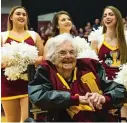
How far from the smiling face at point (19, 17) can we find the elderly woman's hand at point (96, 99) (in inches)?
68.5

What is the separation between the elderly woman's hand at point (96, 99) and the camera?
2.43 meters

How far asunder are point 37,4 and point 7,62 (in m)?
11.1

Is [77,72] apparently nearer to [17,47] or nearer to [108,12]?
[17,47]

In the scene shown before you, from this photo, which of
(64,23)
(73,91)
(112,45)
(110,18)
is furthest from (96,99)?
(64,23)

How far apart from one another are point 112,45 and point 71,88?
1.51 meters

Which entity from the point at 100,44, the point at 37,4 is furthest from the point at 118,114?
the point at 37,4

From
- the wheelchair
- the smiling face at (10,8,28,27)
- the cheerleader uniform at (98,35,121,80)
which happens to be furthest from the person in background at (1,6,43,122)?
the wheelchair

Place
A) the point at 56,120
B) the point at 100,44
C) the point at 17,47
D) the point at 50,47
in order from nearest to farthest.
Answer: the point at 56,120
the point at 50,47
the point at 17,47
the point at 100,44

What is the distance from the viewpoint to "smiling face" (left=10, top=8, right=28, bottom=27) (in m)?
3.96

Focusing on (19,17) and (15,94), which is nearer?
(15,94)

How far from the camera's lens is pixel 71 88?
2.59 meters

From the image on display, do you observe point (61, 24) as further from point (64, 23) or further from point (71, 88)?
point (71, 88)

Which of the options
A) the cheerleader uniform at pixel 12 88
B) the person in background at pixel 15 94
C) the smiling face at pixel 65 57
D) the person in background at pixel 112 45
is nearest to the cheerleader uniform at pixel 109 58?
the person in background at pixel 112 45

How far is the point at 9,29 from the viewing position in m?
4.07
